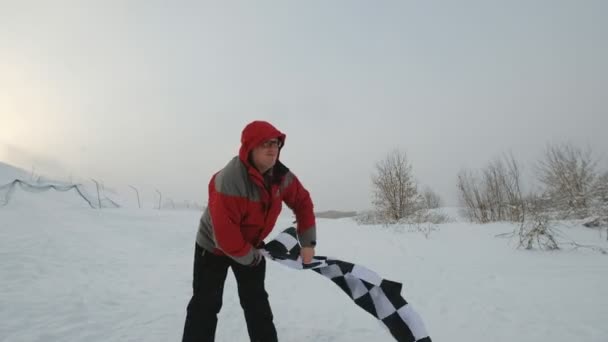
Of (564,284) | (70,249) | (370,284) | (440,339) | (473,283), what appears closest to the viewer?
(370,284)

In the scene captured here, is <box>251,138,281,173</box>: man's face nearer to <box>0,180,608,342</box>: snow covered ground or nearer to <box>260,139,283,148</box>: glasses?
<box>260,139,283,148</box>: glasses

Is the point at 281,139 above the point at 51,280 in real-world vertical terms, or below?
above

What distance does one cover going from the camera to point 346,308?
2.69m

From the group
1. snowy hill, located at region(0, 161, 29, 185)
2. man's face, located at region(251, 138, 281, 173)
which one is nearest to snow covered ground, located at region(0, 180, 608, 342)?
man's face, located at region(251, 138, 281, 173)

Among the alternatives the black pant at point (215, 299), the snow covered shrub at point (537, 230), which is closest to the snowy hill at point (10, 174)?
the black pant at point (215, 299)

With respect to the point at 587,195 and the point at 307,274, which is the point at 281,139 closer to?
the point at 307,274

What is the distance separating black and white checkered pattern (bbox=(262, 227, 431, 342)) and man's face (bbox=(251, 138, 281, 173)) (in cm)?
50

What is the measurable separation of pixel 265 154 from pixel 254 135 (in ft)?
0.39

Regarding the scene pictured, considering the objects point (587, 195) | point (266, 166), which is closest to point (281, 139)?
point (266, 166)

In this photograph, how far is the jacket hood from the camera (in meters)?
1.62

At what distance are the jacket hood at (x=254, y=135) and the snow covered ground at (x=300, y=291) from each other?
4.56 ft

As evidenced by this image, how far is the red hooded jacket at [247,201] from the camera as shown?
60.4 inches

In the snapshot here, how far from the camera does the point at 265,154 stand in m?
1.65

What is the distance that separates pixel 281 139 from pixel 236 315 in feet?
5.53
